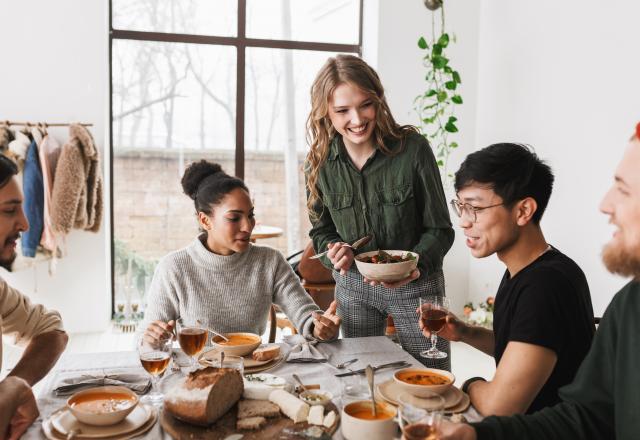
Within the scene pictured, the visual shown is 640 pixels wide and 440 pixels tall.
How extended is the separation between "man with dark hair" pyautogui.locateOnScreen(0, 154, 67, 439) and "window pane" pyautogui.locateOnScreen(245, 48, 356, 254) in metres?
3.47

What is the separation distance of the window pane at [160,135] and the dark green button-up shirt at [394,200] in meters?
2.93

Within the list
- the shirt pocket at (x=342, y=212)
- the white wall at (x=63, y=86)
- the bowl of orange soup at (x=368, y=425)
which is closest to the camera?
the bowl of orange soup at (x=368, y=425)

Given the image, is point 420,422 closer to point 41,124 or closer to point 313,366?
point 313,366

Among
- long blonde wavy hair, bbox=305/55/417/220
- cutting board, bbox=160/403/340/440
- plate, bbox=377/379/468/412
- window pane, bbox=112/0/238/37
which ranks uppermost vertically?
window pane, bbox=112/0/238/37

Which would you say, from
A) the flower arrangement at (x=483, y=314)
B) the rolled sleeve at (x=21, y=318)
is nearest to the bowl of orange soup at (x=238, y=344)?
the rolled sleeve at (x=21, y=318)

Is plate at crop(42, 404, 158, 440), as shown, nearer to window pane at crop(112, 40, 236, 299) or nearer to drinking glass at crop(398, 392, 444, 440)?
drinking glass at crop(398, 392, 444, 440)

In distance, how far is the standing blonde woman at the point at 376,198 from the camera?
2238 mm

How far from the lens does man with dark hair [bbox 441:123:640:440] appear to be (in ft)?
3.62

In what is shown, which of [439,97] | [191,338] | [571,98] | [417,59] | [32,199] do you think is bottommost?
[191,338]

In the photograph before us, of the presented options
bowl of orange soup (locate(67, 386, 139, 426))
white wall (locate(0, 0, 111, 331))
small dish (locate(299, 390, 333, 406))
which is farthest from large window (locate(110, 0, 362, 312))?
small dish (locate(299, 390, 333, 406))

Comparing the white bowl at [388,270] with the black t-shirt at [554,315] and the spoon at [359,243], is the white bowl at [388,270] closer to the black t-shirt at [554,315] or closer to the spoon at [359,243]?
the spoon at [359,243]

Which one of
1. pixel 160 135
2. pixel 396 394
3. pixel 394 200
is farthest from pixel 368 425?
pixel 160 135

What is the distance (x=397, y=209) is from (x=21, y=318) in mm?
1273

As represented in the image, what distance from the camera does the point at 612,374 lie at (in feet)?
4.08
